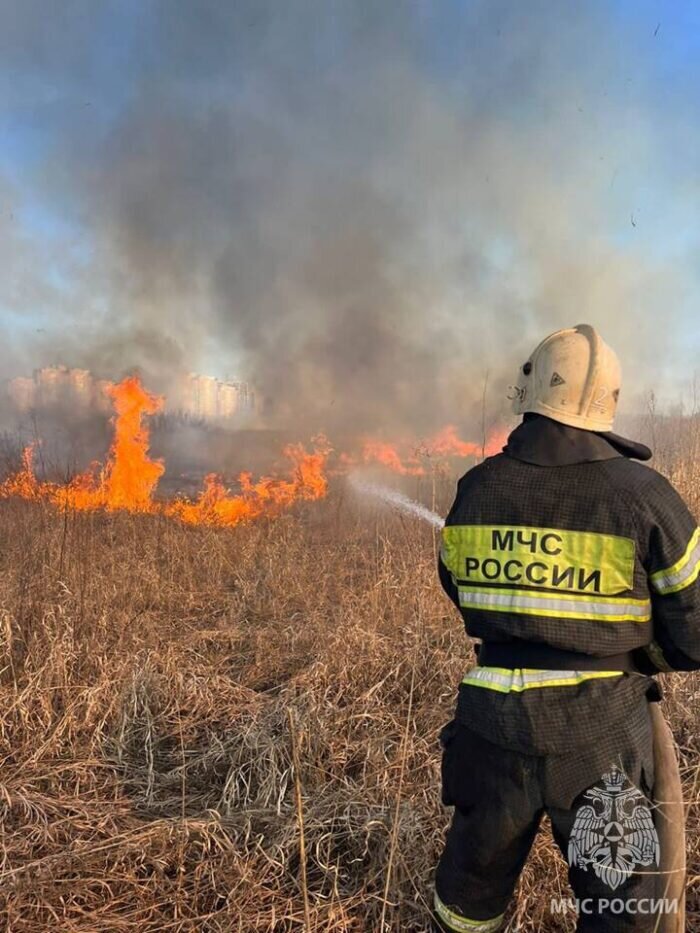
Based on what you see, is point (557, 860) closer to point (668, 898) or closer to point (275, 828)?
point (668, 898)

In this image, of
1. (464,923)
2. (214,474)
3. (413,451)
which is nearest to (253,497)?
(214,474)

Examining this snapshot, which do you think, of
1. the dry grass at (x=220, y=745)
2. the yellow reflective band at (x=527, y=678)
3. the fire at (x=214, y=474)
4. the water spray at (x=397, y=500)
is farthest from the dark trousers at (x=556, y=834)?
the fire at (x=214, y=474)

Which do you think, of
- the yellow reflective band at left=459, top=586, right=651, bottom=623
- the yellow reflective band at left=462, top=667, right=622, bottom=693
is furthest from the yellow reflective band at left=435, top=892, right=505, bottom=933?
the yellow reflective band at left=459, top=586, right=651, bottom=623

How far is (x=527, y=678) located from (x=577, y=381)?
34.8 inches

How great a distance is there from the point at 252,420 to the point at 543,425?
16096 mm

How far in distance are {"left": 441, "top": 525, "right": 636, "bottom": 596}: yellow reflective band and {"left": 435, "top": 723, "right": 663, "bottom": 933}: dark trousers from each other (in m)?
0.48

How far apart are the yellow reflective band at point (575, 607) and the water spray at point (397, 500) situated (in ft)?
11.2

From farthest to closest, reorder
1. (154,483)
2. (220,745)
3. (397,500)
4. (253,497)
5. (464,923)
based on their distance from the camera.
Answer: (253,497) < (154,483) < (397,500) < (220,745) < (464,923)

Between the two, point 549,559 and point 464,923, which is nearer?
point 549,559

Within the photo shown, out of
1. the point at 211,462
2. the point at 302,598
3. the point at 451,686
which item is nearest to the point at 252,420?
the point at 211,462

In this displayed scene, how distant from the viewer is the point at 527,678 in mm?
1645

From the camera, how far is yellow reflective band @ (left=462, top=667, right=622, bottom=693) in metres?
1.60

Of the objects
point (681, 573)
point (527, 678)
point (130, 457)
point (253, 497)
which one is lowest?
point (527, 678)

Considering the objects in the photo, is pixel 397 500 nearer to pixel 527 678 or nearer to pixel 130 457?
pixel 130 457
